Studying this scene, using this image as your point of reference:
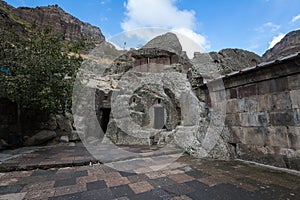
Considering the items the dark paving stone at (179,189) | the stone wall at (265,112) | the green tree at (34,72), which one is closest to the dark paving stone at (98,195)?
the dark paving stone at (179,189)

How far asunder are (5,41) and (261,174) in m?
8.05

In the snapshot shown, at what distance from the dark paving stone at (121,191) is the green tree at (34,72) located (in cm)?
440

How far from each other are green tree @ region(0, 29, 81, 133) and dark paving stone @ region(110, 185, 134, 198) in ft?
14.4

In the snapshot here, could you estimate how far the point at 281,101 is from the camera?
309 cm

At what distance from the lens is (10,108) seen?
20.5ft

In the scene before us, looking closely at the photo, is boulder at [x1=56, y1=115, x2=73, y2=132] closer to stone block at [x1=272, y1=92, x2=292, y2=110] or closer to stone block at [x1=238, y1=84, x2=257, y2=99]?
stone block at [x1=238, y1=84, x2=257, y2=99]

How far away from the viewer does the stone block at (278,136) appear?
3012mm

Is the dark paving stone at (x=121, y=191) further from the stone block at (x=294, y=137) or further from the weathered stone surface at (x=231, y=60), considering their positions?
the weathered stone surface at (x=231, y=60)

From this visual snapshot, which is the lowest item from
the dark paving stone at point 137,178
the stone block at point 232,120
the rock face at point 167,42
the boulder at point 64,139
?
the dark paving stone at point 137,178

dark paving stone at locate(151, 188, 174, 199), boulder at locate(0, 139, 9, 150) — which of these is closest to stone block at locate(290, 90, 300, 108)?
dark paving stone at locate(151, 188, 174, 199)

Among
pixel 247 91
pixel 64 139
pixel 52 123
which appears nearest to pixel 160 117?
pixel 64 139

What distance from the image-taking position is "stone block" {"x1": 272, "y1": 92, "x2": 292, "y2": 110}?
299cm

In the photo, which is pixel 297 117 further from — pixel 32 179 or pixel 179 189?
pixel 32 179

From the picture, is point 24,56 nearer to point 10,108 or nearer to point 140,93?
point 10,108
